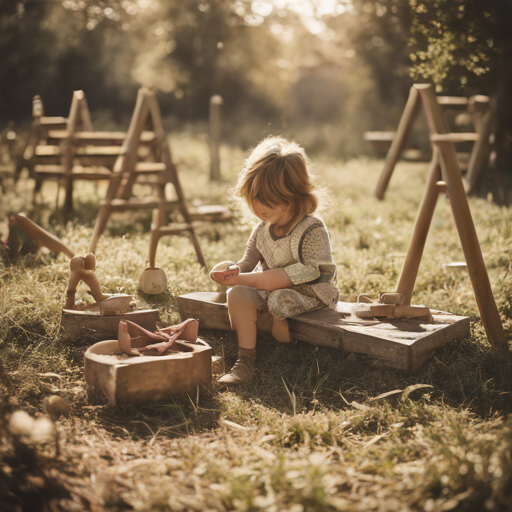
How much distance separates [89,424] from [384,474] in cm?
137

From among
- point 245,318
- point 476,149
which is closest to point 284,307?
point 245,318

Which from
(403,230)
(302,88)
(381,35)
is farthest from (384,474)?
(302,88)

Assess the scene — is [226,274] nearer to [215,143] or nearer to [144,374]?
[144,374]

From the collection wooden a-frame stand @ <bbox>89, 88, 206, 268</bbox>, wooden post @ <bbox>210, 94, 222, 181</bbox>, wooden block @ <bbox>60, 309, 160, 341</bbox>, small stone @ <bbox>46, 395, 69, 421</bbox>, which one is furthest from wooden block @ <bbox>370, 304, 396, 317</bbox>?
wooden post @ <bbox>210, 94, 222, 181</bbox>

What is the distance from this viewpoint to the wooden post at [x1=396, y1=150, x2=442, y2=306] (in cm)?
356

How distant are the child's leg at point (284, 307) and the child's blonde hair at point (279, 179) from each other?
0.52 meters

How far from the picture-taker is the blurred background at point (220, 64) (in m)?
9.68

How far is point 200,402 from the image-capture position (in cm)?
277

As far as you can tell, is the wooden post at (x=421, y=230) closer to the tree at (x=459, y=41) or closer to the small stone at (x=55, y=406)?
the tree at (x=459, y=41)

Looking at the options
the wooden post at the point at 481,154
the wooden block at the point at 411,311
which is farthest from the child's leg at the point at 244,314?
the wooden post at the point at 481,154

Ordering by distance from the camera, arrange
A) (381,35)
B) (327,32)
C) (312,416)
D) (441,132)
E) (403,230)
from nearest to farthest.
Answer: (312,416), (441,132), (403,230), (381,35), (327,32)

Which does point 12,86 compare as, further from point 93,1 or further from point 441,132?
point 441,132

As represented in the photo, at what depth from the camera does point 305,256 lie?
3.27 meters

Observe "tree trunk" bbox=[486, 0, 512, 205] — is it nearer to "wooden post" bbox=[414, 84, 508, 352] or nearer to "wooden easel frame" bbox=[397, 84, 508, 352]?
"wooden easel frame" bbox=[397, 84, 508, 352]
